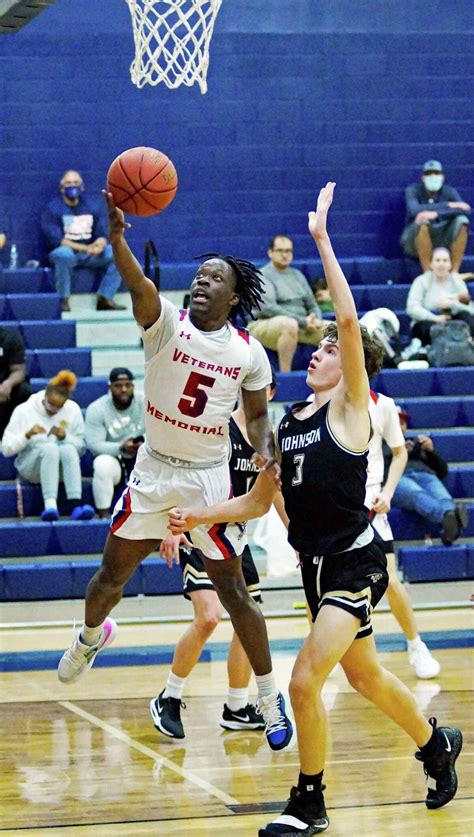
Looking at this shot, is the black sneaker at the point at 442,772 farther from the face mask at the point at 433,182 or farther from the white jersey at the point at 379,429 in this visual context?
the face mask at the point at 433,182

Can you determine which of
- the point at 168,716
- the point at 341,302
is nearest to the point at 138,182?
the point at 341,302

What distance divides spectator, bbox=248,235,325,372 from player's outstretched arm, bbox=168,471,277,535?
6616 millimetres

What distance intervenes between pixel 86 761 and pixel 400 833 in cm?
156

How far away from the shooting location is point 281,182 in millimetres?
13570

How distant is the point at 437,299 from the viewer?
12305 millimetres

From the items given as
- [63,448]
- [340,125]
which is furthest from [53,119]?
[63,448]

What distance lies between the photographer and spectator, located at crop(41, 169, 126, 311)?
1223 cm

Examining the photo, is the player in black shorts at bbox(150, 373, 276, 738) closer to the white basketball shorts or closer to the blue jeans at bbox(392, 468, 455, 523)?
the white basketball shorts

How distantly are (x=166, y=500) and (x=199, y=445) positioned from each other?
256mm

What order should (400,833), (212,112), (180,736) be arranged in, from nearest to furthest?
(400,833), (180,736), (212,112)

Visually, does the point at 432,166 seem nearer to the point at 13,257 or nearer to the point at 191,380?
the point at 13,257

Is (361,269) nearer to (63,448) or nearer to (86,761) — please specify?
(63,448)

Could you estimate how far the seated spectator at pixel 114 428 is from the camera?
10.0 meters

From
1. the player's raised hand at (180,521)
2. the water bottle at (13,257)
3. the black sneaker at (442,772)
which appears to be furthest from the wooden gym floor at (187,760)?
the water bottle at (13,257)
